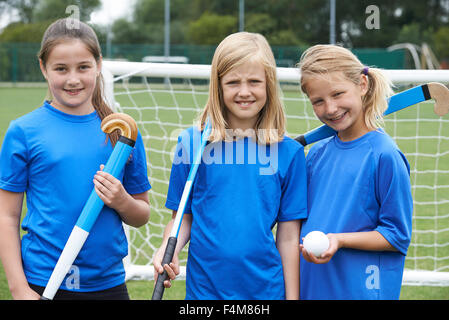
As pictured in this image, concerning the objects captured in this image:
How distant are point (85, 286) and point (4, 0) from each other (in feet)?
98.2

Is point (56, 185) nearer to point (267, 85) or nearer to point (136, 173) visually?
point (136, 173)

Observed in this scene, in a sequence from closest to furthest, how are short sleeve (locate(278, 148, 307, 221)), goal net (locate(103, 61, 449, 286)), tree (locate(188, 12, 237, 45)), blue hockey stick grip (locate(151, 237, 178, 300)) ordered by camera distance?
blue hockey stick grip (locate(151, 237, 178, 300)), short sleeve (locate(278, 148, 307, 221)), goal net (locate(103, 61, 449, 286)), tree (locate(188, 12, 237, 45))

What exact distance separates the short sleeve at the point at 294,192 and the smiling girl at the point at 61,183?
0.53 meters

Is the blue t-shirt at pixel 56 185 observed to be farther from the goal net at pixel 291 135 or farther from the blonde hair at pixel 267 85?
the goal net at pixel 291 135

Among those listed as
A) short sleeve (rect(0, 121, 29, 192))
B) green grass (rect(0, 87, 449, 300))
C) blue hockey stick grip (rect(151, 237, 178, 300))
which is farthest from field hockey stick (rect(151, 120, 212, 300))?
green grass (rect(0, 87, 449, 300))

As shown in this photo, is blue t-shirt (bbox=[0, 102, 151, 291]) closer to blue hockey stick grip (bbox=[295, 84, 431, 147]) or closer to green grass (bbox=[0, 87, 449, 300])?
blue hockey stick grip (bbox=[295, 84, 431, 147])

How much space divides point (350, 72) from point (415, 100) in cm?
33

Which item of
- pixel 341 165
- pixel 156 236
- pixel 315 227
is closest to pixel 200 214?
pixel 315 227

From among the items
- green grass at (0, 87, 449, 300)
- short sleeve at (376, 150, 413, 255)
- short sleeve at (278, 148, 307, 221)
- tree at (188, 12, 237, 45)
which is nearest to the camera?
short sleeve at (376, 150, 413, 255)

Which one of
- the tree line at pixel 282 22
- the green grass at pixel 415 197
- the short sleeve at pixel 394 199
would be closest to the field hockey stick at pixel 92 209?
the short sleeve at pixel 394 199

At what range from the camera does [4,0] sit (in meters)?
28.2

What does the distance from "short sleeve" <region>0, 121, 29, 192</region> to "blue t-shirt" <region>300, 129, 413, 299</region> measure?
100cm

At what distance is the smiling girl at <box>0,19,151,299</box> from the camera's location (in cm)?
181
